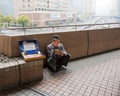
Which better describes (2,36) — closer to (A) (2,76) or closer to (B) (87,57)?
(A) (2,76)

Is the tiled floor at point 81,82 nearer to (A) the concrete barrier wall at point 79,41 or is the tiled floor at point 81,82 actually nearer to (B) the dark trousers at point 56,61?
(B) the dark trousers at point 56,61

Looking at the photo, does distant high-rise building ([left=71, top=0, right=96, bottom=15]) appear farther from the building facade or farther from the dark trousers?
the dark trousers

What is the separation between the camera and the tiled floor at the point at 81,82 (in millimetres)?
2670

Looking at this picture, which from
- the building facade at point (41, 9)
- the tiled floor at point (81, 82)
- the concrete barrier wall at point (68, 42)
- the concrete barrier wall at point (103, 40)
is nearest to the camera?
the tiled floor at point (81, 82)

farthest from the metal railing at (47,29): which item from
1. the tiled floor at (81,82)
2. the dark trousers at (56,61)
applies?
the tiled floor at (81,82)

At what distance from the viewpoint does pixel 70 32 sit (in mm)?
4395

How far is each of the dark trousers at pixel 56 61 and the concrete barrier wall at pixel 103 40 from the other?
5.41ft

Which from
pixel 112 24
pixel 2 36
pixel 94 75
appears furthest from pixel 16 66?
pixel 112 24

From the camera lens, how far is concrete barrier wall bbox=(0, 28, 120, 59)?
3.34m

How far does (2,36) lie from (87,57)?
2691 mm

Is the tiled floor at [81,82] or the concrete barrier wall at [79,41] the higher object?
the concrete barrier wall at [79,41]

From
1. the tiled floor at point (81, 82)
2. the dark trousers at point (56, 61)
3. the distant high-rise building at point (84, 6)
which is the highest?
the distant high-rise building at point (84, 6)

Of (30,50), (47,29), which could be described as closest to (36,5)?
(47,29)

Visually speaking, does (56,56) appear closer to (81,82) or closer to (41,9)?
(81,82)
